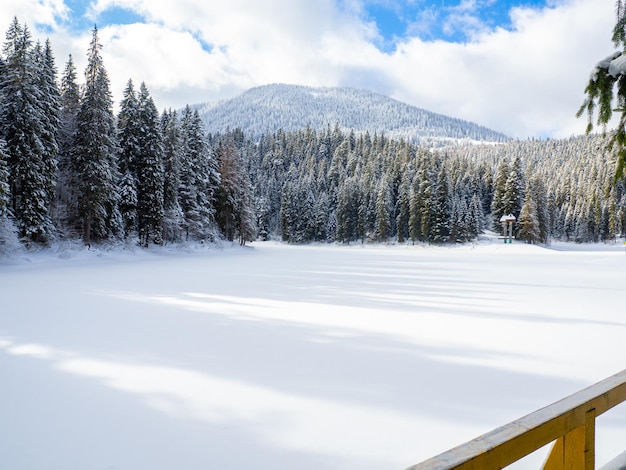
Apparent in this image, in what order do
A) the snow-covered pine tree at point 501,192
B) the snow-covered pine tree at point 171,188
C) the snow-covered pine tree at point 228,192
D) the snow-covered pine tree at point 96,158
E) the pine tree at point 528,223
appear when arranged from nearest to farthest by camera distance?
1. the snow-covered pine tree at point 96,158
2. the snow-covered pine tree at point 171,188
3. the snow-covered pine tree at point 228,192
4. the pine tree at point 528,223
5. the snow-covered pine tree at point 501,192

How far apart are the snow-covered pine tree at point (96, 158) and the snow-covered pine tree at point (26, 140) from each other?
7.97 ft

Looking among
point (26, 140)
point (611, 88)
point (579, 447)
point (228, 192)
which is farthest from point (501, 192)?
point (579, 447)

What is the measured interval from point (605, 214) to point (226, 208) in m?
90.7

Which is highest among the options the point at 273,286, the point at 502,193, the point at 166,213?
the point at 502,193

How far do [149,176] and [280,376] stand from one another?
3060cm

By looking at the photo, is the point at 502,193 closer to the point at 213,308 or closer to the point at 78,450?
the point at 213,308

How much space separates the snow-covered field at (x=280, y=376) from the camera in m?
3.24

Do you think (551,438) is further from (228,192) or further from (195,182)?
(228,192)

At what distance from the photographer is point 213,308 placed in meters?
9.20

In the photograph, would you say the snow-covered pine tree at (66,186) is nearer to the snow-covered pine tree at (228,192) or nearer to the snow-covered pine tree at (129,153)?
the snow-covered pine tree at (129,153)

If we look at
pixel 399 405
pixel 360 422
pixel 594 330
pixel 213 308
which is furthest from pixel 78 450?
pixel 594 330

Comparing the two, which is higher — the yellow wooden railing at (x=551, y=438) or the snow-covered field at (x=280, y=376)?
the yellow wooden railing at (x=551, y=438)

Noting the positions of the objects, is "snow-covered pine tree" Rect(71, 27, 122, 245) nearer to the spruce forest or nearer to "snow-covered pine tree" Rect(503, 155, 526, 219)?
the spruce forest

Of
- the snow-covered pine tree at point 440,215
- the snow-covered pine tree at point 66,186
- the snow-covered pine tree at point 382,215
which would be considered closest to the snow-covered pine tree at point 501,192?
the snow-covered pine tree at point 440,215
